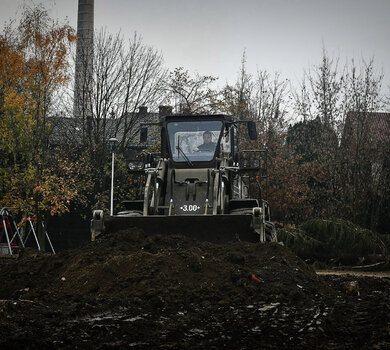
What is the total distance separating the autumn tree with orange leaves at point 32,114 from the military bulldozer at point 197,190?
40.2 feet

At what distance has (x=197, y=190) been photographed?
50.0 ft

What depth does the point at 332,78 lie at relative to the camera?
31359 millimetres

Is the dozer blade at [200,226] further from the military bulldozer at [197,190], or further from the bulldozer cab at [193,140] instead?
the bulldozer cab at [193,140]

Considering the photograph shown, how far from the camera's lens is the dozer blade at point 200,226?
1342cm

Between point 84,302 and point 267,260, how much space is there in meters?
3.55

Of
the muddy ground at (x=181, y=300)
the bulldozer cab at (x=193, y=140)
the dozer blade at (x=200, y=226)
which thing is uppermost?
the bulldozer cab at (x=193, y=140)

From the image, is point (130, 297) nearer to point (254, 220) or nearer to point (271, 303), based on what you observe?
point (271, 303)

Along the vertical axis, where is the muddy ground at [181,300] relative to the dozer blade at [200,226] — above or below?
below

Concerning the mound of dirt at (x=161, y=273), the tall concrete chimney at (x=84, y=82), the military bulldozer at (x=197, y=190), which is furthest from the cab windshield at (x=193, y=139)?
the tall concrete chimney at (x=84, y=82)

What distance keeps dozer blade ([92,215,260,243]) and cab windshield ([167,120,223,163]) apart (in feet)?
8.52

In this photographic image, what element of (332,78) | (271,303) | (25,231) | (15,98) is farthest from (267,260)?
(25,231)

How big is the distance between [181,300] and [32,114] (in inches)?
828

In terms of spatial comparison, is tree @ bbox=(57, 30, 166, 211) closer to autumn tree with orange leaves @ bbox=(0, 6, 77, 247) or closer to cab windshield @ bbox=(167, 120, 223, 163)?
autumn tree with orange leaves @ bbox=(0, 6, 77, 247)

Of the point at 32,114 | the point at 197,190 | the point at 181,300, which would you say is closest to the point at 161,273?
the point at 181,300
